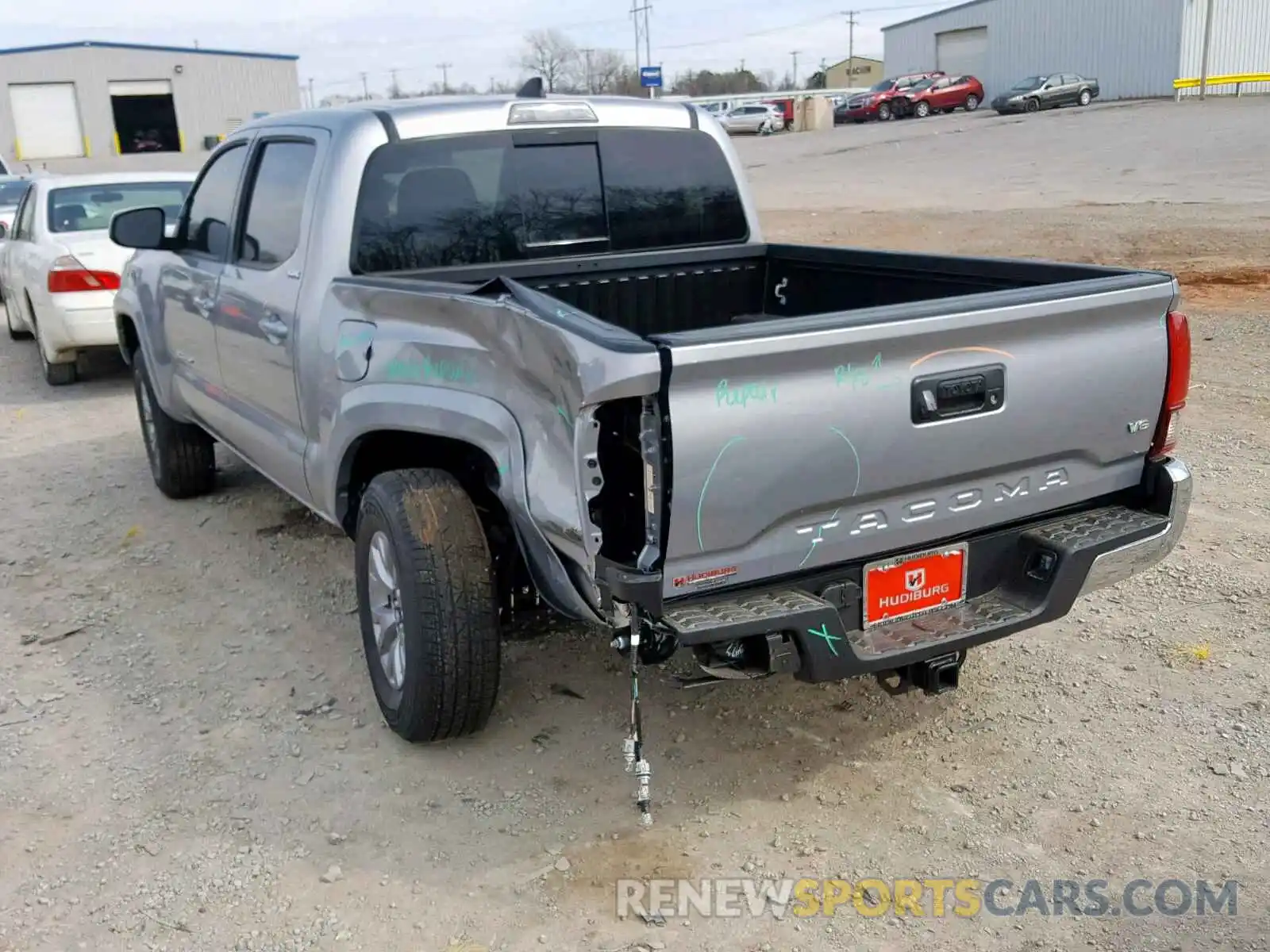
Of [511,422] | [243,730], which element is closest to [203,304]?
[243,730]

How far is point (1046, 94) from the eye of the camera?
41.9 m

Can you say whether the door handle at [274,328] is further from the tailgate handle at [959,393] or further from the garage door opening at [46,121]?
the garage door opening at [46,121]

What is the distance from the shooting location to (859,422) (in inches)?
119

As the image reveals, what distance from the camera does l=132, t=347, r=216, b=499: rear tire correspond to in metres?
6.34

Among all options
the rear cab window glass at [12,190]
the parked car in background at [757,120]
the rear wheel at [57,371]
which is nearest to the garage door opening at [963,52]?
the parked car in background at [757,120]

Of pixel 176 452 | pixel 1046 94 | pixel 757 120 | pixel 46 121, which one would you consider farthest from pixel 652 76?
pixel 176 452

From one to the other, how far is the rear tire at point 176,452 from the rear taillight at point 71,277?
9.84ft

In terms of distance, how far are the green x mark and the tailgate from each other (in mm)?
168

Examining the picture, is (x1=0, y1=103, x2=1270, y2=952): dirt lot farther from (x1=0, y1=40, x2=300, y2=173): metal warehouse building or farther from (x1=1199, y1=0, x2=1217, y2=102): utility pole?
(x1=0, y1=40, x2=300, y2=173): metal warehouse building

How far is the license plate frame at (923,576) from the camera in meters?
3.24

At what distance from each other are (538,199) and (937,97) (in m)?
46.6

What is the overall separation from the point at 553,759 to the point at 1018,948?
5.00ft

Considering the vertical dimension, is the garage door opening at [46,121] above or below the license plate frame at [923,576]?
above

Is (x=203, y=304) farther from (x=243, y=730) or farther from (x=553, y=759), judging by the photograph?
(x=553, y=759)
